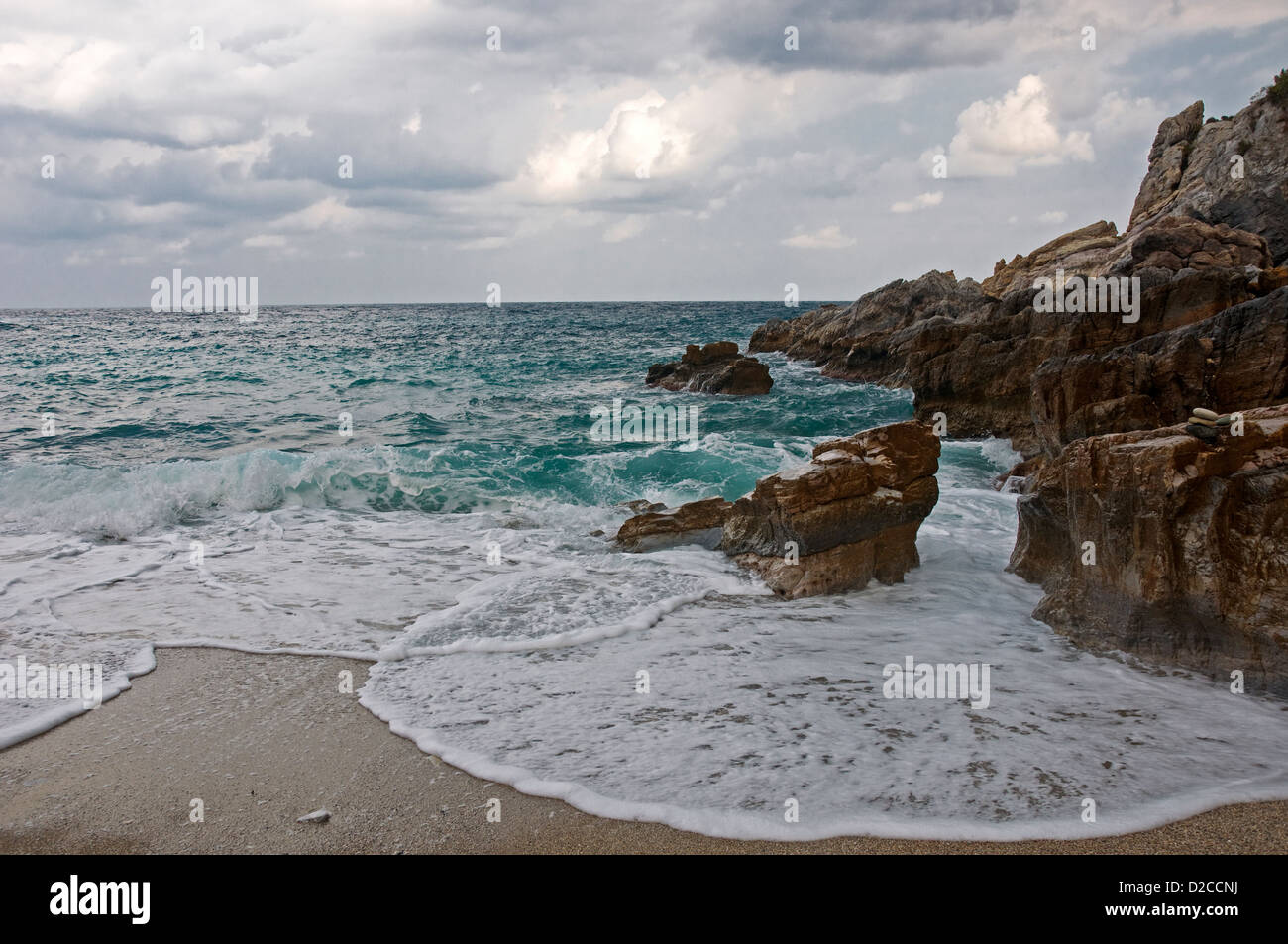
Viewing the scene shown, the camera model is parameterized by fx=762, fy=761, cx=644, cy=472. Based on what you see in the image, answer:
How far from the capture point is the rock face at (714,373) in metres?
28.9

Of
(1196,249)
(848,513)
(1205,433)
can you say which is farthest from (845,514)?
(1196,249)

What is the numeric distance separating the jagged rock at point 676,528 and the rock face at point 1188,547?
4678mm

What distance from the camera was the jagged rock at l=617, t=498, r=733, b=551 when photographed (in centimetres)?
1052

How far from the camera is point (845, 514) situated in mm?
8516

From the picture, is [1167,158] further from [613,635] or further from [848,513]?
[613,635]

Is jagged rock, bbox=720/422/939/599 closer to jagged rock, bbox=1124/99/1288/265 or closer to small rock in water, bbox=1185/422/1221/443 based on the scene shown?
small rock in water, bbox=1185/422/1221/443

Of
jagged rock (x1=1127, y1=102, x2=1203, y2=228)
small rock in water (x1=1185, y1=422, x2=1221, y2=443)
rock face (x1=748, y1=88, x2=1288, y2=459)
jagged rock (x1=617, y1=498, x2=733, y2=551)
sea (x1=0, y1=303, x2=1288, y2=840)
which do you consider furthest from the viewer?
jagged rock (x1=1127, y1=102, x2=1203, y2=228)

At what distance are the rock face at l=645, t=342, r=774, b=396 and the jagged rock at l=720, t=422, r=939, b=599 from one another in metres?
19.7

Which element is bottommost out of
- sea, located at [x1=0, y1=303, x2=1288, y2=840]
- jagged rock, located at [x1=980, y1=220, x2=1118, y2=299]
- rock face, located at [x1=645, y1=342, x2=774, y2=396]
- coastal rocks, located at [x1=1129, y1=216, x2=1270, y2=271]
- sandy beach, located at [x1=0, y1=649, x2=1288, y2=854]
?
sandy beach, located at [x1=0, y1=649, x2=1288, y2=854]

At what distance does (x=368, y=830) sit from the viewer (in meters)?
4.16

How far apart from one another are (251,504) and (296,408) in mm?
12146

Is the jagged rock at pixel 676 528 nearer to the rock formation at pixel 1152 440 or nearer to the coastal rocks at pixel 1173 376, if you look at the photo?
the rock formation at pixel 1152 440

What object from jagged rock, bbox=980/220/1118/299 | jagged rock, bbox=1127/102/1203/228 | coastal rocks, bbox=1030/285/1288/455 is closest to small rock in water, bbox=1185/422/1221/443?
coastal rocks, bbox=1030/285/1288/455

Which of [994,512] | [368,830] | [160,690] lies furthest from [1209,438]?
[160,690]
